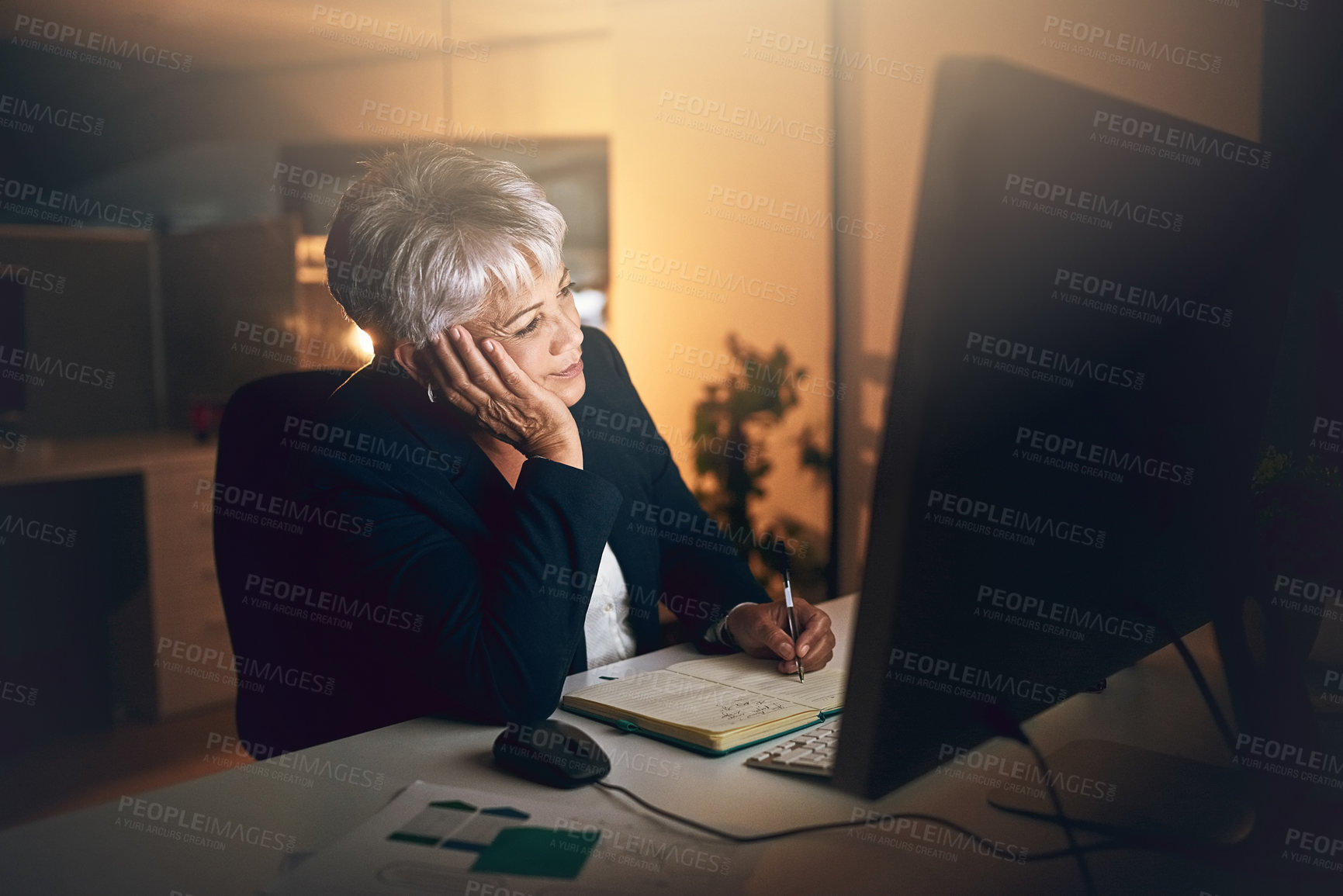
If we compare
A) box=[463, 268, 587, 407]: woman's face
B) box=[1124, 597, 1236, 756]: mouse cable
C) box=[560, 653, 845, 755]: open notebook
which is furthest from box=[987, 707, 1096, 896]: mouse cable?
box=[463, 268, 587, 407]: woman's face

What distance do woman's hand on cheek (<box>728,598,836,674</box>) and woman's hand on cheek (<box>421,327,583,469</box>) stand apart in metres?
0.32

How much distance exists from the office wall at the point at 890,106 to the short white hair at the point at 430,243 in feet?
3.77

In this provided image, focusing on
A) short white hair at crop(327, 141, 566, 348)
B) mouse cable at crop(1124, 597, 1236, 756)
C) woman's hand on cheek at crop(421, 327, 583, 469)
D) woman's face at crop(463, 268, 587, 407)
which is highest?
short white hair at crop(327, 141, 566, 348)

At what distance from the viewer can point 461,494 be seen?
131 cm

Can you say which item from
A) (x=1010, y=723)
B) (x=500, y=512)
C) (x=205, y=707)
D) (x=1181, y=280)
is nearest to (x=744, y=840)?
(x=1010, y=723)

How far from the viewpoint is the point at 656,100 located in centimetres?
343

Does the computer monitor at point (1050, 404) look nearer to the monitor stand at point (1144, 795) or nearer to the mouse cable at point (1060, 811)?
the mouse cable at point (1060, 811)

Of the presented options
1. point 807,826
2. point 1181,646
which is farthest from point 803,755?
point 1181,646

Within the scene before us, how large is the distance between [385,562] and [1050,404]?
2.81ft

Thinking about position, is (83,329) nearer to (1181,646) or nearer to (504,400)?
(504,400)

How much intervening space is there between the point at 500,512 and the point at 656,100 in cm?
250

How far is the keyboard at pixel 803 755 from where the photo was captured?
2.87 feet

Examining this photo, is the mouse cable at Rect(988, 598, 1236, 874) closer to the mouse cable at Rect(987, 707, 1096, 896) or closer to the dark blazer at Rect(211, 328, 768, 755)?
the mouse cable at Rect(987, 707, 1096, 896)

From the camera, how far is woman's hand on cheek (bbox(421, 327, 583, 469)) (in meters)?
1.30
